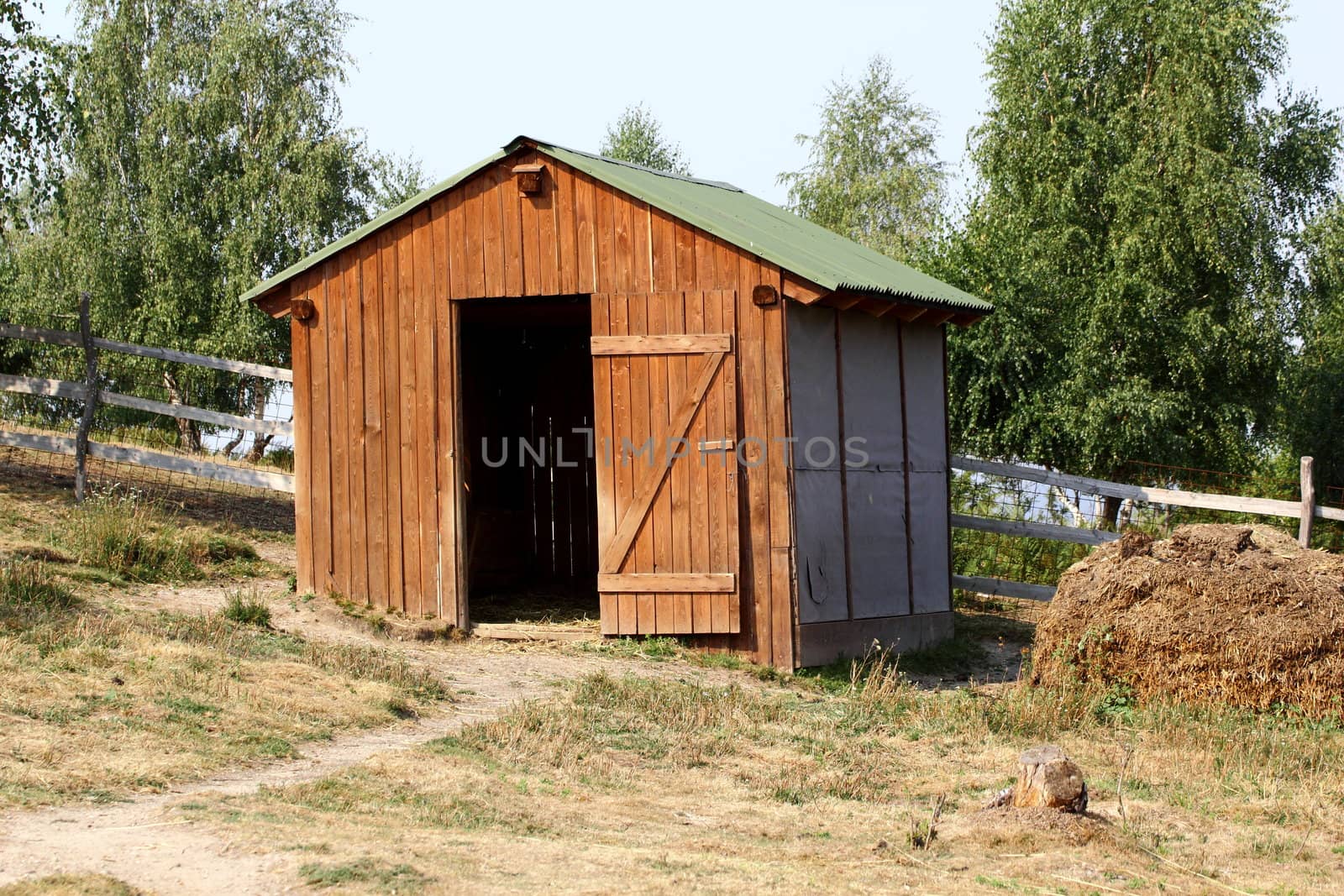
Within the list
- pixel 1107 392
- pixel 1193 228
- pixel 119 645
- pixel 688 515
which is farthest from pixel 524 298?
pixel 1193 228

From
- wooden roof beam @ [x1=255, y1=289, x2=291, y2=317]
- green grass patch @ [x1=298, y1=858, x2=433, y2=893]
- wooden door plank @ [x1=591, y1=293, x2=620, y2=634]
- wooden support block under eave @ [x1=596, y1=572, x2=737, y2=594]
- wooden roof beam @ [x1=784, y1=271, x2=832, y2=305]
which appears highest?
wooden roof beam @ [x1=255, y1=289, x2=291, y2=317]

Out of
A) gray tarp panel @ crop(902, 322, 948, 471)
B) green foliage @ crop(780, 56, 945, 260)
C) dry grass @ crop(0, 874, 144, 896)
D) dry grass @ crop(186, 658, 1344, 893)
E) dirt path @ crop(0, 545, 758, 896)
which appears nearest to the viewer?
dry grass @ crop(0, 874, 144, 896)

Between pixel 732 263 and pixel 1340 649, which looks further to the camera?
pixel 732 263

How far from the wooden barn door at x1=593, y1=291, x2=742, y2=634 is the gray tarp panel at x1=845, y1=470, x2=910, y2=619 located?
4.44 feet

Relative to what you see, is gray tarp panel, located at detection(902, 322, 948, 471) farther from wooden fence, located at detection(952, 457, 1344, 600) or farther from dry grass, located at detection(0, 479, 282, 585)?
dry grass, located at detection(0, 479, 282, 585)

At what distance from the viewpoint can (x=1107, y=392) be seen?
2080cm


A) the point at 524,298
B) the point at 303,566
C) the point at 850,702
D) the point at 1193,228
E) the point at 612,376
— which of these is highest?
the point at 1193,228

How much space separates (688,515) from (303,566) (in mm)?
3848

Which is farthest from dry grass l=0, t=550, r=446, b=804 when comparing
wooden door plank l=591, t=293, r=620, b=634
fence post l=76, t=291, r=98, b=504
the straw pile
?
the straw pile

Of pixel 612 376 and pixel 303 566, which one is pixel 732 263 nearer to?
pixel 612 376

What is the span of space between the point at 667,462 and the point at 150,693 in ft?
15.5

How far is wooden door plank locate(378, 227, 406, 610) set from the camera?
41.0 feet

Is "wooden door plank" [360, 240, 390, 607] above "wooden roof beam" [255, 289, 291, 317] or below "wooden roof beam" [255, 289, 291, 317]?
below

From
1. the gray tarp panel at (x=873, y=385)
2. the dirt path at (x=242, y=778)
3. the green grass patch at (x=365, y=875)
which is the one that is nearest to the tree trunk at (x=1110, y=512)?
the gray tarp panel at (x=873, y=385)
